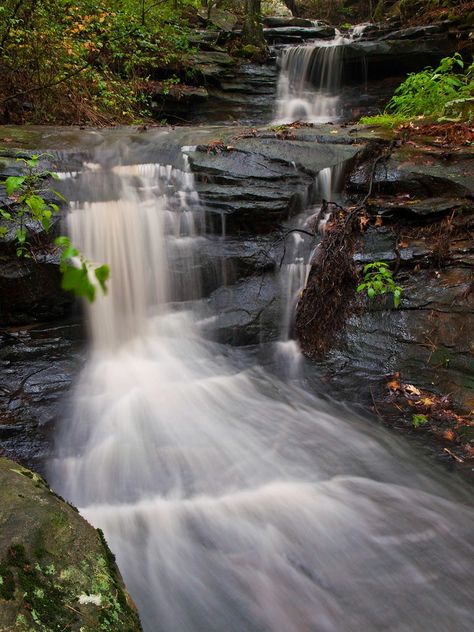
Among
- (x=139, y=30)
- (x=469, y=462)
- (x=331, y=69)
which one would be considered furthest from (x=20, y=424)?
(x=331, y=69)

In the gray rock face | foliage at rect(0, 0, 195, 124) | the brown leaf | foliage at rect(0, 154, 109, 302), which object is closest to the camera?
foliage at rect(0, 154, 109, 302)

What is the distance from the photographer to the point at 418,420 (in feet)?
13.5

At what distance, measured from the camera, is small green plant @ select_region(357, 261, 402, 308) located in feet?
15.6

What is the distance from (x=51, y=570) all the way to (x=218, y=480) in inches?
77.4

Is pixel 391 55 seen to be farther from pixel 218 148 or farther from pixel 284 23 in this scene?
pixel 218 148

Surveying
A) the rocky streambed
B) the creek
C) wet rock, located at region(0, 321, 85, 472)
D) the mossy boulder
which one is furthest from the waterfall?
the mossy boulder

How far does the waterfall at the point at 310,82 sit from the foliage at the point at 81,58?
8.09 feet

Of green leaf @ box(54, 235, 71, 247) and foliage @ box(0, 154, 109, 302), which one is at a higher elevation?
foliage @ box(0, 154, 109, 302)

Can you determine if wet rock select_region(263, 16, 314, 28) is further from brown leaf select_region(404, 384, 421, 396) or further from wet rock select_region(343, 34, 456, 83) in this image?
brown leaf select_region(404, 384, 421, 396)

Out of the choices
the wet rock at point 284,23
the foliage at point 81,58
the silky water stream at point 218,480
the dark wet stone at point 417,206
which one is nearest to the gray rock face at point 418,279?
the dark wet stone at point 417,206

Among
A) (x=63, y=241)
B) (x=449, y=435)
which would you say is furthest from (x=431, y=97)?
(x=63, y=241)

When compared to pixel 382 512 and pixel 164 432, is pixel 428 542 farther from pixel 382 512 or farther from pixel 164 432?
pixel 164 432

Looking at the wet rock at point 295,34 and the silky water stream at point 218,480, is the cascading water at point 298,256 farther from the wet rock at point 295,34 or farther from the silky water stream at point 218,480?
the wet rock at point 295,34

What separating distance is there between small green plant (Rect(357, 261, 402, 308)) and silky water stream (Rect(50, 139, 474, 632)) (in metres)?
1.28
